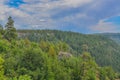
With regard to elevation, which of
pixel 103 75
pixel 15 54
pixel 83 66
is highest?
pixel 15 54

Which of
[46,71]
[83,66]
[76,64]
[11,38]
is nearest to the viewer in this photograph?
[46,71]

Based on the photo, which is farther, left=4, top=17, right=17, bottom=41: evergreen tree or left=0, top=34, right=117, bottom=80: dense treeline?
left=4, top=17, right=17, bottom=41: evergreen tree

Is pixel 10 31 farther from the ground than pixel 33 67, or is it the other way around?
pixel 10 31

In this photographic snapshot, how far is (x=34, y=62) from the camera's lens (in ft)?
294

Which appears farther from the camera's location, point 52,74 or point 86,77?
point 86,77

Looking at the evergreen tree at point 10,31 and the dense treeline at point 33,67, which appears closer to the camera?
the dense treeline at point 33,67

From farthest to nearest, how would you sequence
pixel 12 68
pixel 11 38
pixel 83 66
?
pixel 11 38 → pixel 83 66 → pixel 12 68

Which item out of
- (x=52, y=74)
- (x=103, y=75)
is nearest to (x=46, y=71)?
(x=52, y=74)

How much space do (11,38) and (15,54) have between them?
27.6 m

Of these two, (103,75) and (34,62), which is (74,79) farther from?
(103,75)

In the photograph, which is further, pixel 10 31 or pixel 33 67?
pixel 10 31

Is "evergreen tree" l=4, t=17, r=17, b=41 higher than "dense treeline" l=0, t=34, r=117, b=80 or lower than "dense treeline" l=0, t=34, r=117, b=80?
higher

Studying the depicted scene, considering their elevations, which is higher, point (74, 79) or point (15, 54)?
point (15, 54)

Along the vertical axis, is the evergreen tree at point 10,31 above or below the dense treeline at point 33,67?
above
